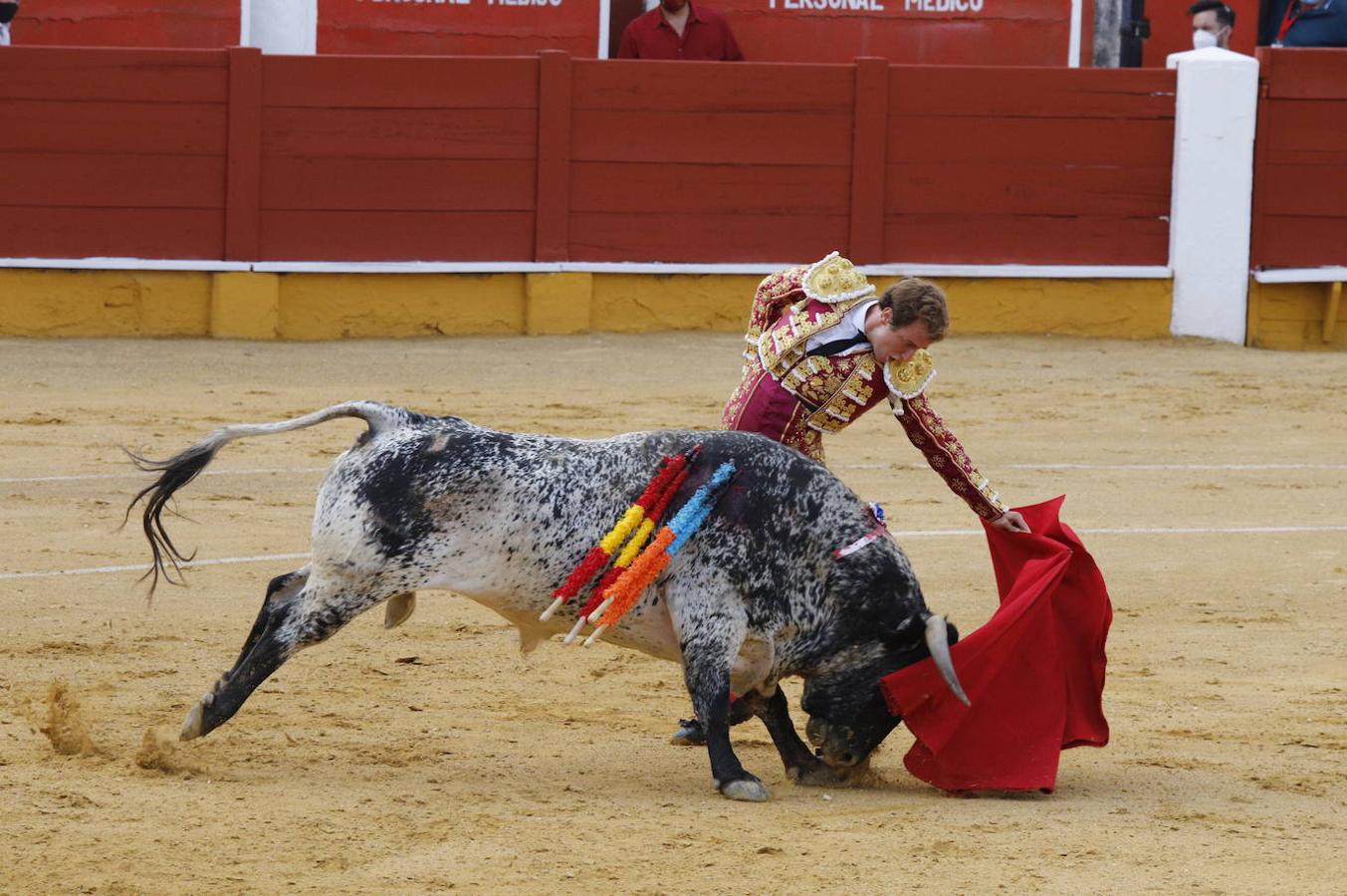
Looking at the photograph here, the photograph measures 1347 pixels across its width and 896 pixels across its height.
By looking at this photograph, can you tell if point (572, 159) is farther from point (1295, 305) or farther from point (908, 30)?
point (1295, 305)

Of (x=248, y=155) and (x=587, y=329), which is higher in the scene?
(x=248, y=155)

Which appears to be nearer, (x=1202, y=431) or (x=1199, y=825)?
(x=1199, y=825)

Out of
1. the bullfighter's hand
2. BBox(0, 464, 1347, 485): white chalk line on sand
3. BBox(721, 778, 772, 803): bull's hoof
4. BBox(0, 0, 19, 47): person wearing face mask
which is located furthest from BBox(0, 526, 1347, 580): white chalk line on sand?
BBox(0, 0, 19, 47): person wearing face mask

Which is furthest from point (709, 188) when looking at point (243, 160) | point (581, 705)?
point (581, 705)

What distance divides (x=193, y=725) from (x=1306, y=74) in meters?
7.52

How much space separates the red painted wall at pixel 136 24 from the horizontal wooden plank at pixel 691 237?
204 cm

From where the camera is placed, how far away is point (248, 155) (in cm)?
923

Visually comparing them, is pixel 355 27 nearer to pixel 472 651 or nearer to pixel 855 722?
pixel 472 651

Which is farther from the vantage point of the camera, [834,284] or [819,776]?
[834,284]

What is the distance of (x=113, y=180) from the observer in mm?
9141

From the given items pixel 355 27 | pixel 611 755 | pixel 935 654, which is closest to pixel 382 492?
pixel 611 755

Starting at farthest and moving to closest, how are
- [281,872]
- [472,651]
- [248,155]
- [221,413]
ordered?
[248,155] → [221,413] → [472,651] → [281,872]

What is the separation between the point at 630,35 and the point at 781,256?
125cm

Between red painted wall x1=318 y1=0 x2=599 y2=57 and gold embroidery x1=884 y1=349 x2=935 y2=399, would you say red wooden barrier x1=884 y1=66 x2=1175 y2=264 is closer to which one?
red painted wall x1=318 y1=0 x2=599 y2=57
